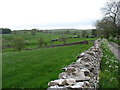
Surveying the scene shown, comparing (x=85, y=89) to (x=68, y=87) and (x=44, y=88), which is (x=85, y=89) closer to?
(x=68, y=87)

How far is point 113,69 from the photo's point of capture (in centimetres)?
805

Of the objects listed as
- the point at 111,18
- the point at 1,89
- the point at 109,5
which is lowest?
the point at 1,89

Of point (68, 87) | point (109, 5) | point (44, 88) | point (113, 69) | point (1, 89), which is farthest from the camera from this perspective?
point (109, 5)

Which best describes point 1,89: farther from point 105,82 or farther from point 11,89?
point 105,82

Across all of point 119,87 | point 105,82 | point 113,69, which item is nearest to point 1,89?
point 105,82

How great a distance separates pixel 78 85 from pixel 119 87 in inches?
96.5

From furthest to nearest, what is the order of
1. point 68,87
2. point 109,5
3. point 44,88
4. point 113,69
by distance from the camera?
Answer: 1. point 109,5
2. point 113,69
3. point 44,88
4. point 68,87

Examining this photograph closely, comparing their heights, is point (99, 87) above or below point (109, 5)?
below

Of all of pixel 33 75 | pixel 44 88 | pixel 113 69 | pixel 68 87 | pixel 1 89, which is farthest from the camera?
pixel 113 69

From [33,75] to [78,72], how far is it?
8.38 feet

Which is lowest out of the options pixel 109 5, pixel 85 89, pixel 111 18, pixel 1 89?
pixel 1 89

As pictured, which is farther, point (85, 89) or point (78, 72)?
point (78, 72)

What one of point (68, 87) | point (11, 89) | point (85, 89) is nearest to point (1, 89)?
point (11, 89)

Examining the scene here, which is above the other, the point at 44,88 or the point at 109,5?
the point at 109,5
